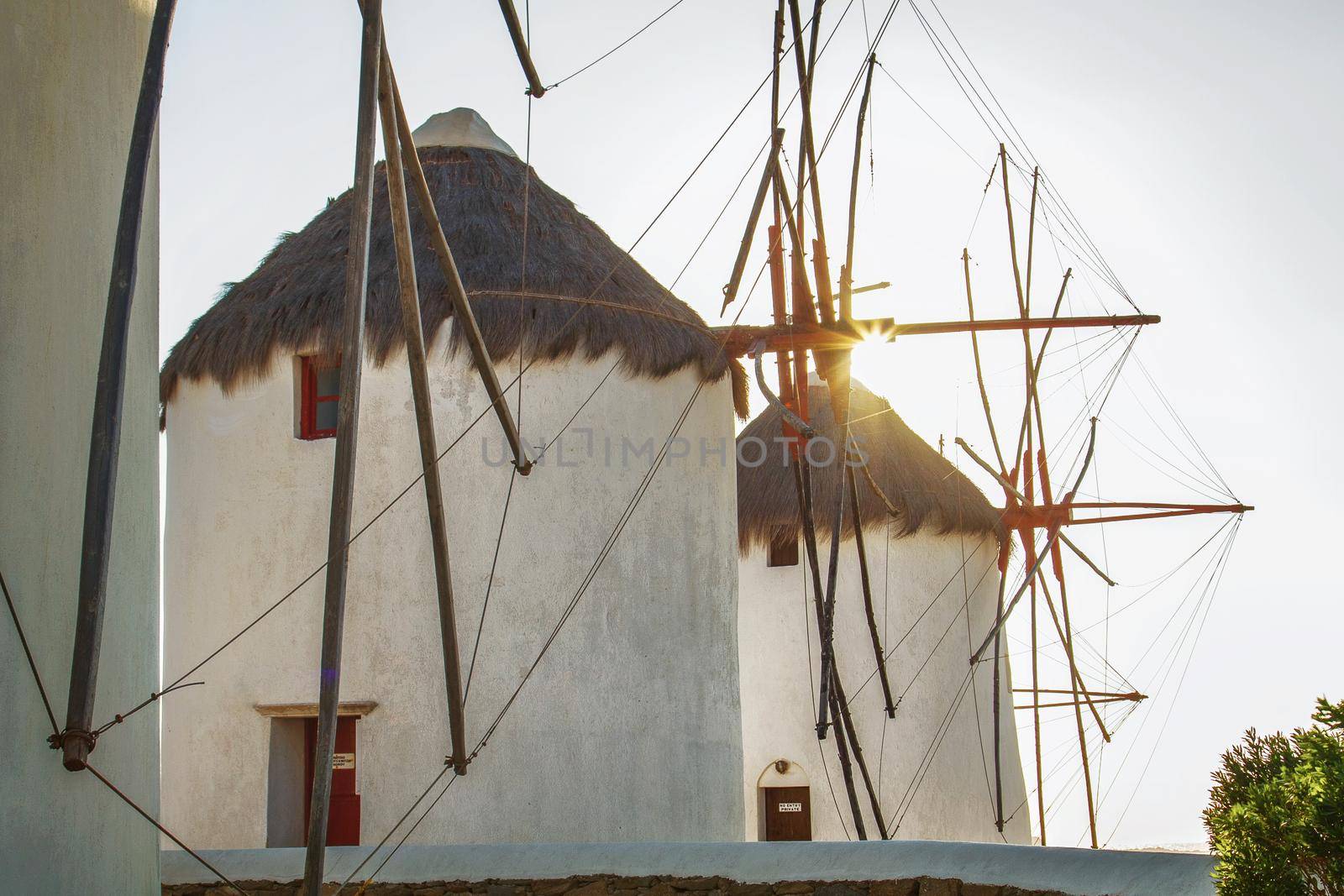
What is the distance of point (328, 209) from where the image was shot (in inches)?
433

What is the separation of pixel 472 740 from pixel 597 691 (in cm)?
80

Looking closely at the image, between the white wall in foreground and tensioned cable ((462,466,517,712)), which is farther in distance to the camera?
tensioned cable ((462,466,517,712))

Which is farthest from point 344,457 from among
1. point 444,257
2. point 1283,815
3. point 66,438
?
point 1283,815

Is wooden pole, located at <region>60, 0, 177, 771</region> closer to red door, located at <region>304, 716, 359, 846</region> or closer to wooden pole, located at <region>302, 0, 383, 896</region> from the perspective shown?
wooden pole, located at <region>302, 0, 383, 896</region>

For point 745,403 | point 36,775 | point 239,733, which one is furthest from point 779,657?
point 36,775

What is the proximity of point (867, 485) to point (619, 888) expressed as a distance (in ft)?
25.6

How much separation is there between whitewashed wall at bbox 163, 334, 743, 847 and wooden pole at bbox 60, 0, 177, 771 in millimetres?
4110

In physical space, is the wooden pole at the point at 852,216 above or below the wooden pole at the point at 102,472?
above

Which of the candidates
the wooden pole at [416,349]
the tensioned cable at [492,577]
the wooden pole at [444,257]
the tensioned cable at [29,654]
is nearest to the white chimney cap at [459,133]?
the tensioned cable at [492,577]

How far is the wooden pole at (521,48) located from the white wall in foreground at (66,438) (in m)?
2.22

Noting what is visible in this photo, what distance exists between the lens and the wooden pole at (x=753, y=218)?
10336mm

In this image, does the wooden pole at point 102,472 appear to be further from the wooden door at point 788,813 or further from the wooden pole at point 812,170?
the wooden door at point 788,813

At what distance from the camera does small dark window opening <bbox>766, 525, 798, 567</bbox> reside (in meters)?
14.3

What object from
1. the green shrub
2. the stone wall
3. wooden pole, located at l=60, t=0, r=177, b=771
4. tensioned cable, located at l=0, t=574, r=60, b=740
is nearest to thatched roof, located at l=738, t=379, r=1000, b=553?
the stone wall
